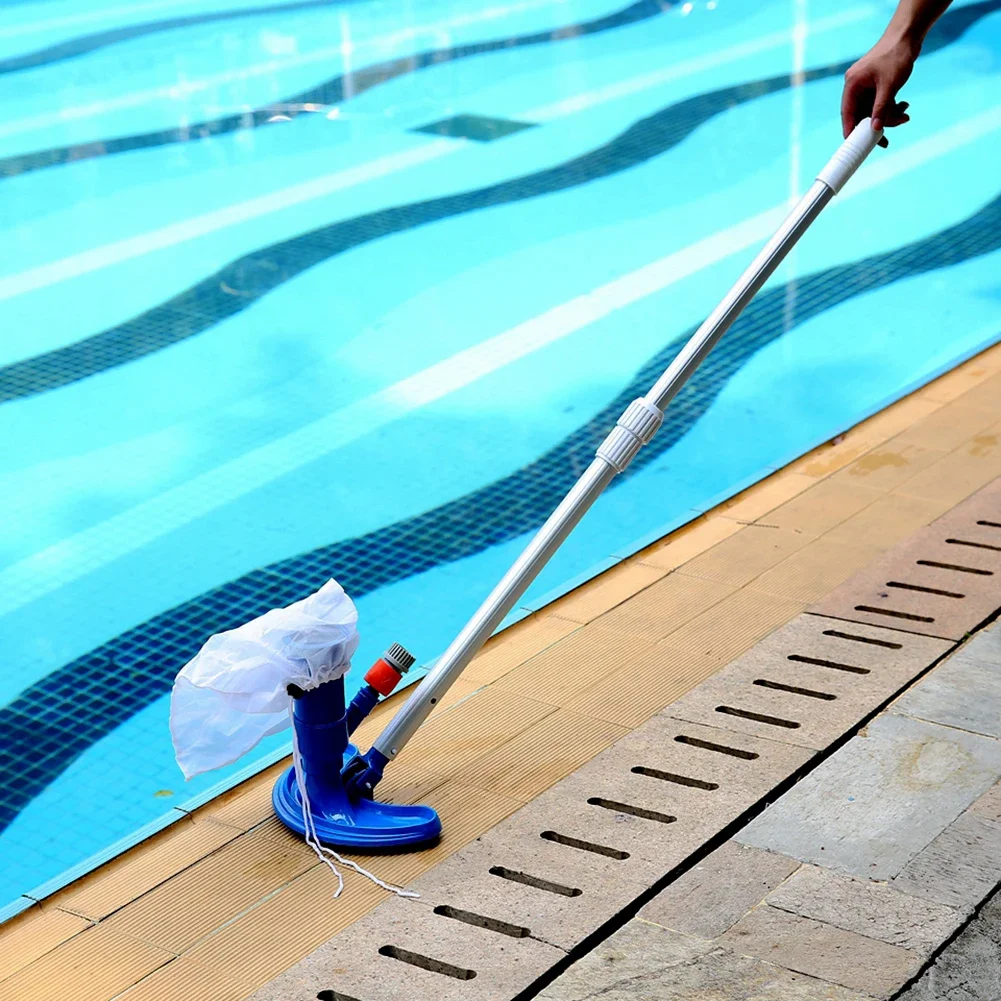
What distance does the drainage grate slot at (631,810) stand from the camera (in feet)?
8.17

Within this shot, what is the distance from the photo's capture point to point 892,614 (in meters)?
3.21

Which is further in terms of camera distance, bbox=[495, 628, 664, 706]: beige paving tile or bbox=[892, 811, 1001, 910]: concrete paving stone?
bbox=[495, 628, 664, 706]: beige paving tile

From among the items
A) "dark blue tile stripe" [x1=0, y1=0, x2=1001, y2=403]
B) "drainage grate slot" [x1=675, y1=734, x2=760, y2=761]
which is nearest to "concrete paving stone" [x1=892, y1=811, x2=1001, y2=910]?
"drainage grate slot" [x1=675, y1=734, x2=760, y2=761]

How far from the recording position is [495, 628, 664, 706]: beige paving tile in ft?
9.82

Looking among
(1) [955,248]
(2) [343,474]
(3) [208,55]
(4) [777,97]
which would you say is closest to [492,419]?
(2) [343,474]

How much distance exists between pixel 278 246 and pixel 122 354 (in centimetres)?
137

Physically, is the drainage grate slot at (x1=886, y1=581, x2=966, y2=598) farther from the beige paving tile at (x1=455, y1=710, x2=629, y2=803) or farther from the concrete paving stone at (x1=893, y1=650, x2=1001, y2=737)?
the beige paving tile at (x1=455, y1=710, x2=629, y2=803)

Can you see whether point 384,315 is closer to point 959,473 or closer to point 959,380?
point 959,380

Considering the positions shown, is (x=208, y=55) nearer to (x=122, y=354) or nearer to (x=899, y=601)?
(x=122, y=354)

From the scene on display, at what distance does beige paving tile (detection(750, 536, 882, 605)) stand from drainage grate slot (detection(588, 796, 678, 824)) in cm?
95

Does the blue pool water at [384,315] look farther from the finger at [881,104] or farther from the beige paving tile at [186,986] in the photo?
the finger at [881,104]

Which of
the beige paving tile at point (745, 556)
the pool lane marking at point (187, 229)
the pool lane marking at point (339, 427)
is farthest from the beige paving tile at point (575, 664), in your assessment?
the pool lane marking at point (187, 229)

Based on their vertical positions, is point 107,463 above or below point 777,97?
below

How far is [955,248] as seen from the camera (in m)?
6.62
